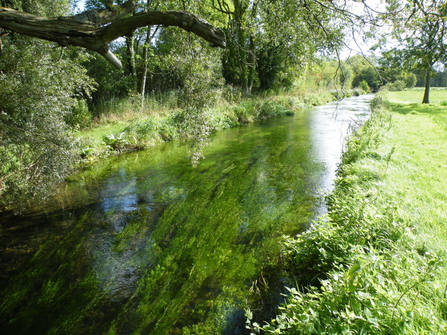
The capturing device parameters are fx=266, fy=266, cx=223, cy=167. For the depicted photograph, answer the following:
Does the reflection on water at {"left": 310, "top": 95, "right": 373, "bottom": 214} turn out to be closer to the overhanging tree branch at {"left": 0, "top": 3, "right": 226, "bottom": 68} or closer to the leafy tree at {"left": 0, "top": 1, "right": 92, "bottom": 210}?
the overhanging tree branch at {"left": 0, "top": 3, "right": 226, "bottom": 68}

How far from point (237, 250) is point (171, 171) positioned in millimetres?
4784

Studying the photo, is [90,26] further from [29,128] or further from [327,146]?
[327,146]

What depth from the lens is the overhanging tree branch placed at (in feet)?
11.0

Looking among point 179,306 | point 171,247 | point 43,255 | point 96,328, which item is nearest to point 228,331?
point 179,306

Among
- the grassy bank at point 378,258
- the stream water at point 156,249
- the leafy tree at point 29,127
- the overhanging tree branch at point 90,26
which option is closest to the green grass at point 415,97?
the stream water at point 156,249

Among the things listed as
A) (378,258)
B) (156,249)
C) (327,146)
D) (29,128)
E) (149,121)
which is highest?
(29,128)

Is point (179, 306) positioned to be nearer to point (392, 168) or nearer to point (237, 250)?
point (237, 250)

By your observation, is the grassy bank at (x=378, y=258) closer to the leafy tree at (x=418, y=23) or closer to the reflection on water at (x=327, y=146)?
the reflection on water at (x=327, y=146)

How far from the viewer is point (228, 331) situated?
2781 mm

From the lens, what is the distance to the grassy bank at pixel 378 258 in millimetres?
1866

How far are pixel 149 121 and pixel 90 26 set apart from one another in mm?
9209

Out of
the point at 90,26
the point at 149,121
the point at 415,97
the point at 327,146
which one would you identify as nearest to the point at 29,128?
the point at 90,26

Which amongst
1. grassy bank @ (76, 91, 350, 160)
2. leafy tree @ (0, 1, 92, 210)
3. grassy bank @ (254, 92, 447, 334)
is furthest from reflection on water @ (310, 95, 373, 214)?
leafy tree @ (0, 1, 92, 210)

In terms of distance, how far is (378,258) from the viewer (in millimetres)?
2293
